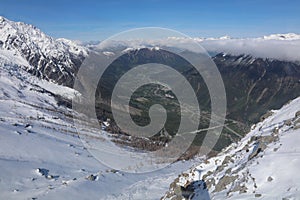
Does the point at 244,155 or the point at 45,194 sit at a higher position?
the point at 244,155

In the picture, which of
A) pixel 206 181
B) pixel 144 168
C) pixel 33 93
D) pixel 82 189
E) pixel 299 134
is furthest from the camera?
pixel 33 93

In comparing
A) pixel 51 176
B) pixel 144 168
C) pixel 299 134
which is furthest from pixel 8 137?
pixel 299 134

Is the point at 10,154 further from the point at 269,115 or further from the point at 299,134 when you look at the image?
the point at 299,134

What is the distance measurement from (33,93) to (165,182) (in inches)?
5372

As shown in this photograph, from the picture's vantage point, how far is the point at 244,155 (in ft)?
67.9

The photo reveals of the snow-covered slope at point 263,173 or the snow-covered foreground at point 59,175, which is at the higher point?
the snow-covered slope at point 263,173

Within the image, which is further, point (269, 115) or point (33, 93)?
point (33, 93)

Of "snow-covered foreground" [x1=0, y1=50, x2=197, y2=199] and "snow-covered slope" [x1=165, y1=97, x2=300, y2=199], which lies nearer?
"snow-covered slope" [x1=165, y1=97, x2=300, y2=199]

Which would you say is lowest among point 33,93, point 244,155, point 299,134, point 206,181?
point 33,93

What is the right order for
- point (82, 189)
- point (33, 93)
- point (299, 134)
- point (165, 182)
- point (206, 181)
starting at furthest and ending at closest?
point (33, 93) < point (165, 182) < point (82, 189) < point (206, 181) < point (299, 134)

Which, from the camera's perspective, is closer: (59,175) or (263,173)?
(263,173)

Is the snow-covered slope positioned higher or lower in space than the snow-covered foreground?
higher

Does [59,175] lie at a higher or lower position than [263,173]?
lower

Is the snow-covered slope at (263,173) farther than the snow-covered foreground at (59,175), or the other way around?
the snow-covered foreground at (59,175)
